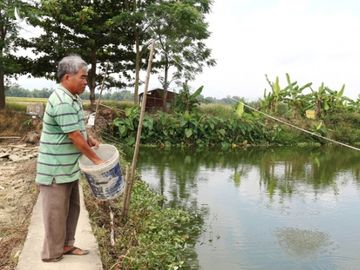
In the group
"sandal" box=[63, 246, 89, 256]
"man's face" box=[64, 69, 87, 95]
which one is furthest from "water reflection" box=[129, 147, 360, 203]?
"man's face" box=[64, 69, 87, 95]

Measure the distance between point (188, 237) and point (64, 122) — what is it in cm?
283

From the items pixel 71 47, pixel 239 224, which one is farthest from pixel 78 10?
pixel 239 224

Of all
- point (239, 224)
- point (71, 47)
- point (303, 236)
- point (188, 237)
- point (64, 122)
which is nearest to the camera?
point (64, 122)

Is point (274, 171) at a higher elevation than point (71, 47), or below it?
below

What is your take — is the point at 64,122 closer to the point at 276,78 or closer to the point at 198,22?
the point at 198,22

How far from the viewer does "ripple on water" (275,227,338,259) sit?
486cm

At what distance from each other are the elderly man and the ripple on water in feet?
9.34

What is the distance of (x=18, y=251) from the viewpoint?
3215 mm

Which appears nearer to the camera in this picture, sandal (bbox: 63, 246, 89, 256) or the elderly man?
the elderly man

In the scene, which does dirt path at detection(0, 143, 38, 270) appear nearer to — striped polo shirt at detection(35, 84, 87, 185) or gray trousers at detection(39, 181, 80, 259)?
gray trousers at detection(39, 181, 80, 259)

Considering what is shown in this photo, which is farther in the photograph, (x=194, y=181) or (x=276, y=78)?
(x=276, y=78)

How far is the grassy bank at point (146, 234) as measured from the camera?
3.56m

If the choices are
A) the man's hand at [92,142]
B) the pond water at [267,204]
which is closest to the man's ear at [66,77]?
the man's hand at [92,142]

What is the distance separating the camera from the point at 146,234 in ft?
14.9
